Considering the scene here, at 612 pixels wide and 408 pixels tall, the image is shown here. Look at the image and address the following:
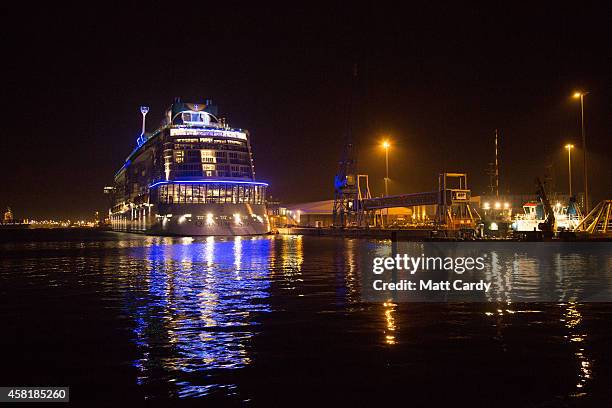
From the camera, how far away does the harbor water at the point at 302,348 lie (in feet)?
29.6

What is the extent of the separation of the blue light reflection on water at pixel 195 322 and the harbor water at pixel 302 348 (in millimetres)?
47

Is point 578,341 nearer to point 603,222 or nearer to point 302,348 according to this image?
point 302,348

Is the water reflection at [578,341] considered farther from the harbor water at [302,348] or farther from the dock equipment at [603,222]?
the dock equipment at [603,222]

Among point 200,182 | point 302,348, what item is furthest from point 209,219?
point 302,348

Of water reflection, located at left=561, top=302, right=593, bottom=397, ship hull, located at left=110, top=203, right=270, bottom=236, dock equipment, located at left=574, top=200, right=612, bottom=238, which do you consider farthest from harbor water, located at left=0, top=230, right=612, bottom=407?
ship hull, located at left=110, top=203, right=270, bottom=236

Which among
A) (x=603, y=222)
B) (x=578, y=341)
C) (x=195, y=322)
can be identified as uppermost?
(x=603, y=222)

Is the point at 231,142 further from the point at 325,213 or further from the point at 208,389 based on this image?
the point at 208,389

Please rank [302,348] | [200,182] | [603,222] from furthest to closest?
1. [200,182]
2. [603,222]
3. [302,348]

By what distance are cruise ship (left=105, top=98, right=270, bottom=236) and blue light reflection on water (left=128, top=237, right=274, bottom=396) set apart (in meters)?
63.0

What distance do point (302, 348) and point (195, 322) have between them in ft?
13.7

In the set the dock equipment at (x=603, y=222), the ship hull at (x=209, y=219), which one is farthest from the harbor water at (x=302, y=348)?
the ship hull at (x=209, y=219)

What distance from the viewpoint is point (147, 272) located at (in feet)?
98.7

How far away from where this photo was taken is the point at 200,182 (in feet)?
304

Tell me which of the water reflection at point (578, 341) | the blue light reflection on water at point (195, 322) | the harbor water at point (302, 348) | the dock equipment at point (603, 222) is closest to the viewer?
the harbor water at point (302, 348)
